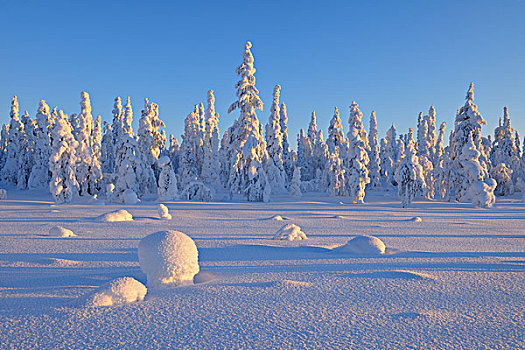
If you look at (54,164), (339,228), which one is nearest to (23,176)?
(54,164)

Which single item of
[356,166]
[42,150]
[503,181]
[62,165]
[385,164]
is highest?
[42,150]

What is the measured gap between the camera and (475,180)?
70.9 feet

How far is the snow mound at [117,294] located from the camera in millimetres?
3219

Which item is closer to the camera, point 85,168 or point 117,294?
point 117,294

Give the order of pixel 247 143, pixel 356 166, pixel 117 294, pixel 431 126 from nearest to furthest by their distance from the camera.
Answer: pixel 117 294, pixel 247 143, pixel 356 166, pixel 431 126

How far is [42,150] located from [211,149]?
18.6 metres

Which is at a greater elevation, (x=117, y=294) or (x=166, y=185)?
(x=166, y=185)

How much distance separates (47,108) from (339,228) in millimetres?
38989

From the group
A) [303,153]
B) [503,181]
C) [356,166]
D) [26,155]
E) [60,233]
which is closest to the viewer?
[60,233]

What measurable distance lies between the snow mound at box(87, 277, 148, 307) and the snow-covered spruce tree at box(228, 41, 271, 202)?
18583 mm

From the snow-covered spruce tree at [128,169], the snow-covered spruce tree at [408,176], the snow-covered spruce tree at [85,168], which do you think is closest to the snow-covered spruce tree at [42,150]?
the snow-covered spruce tree at [85,168]

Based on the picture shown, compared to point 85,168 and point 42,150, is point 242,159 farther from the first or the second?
point 42,150

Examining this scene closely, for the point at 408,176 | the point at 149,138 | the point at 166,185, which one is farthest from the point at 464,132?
the point at 149,138

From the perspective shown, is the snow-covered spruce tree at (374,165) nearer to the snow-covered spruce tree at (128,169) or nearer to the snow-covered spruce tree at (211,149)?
the snow-covered spruce tree at (211,149)
